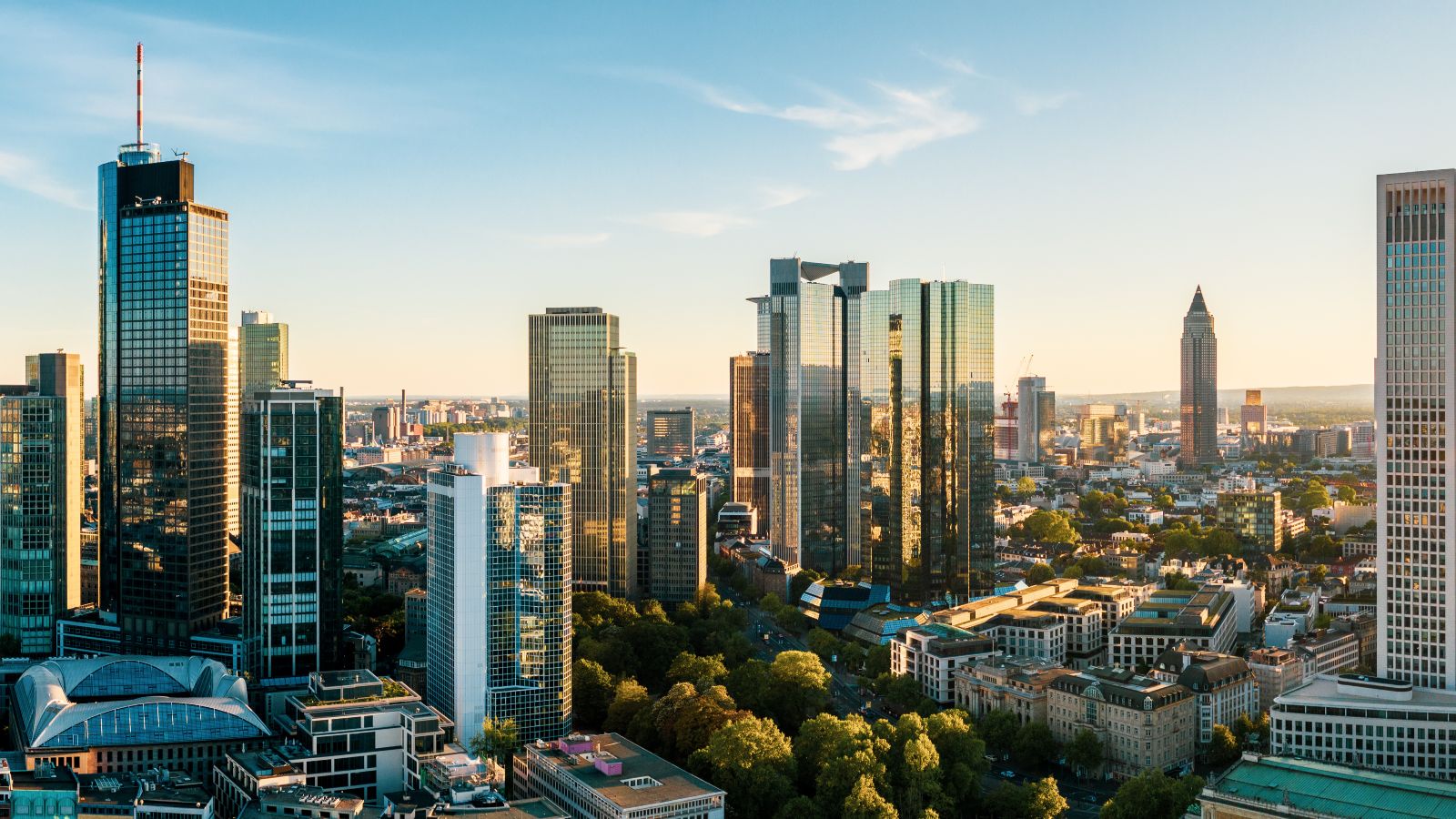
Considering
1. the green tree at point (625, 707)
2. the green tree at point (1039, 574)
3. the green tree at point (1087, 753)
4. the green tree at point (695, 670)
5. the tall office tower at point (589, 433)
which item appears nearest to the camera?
the green tree at point (1087, 753)

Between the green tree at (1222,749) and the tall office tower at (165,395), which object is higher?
the tall office tower at (165,395)

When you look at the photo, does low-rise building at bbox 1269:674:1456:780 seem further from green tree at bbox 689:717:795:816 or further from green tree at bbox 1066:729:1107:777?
green tree at bbox 689:717:795:816

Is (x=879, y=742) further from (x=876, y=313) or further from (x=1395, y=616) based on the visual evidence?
(x=876, y=313)

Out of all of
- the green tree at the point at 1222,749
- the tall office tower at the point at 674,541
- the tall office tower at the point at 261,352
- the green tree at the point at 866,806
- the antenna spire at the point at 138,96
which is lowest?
the green tree at the point at 1222,749

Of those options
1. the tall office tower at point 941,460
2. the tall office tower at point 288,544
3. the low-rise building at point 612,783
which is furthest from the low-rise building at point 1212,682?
the tall office tower at point 288,544

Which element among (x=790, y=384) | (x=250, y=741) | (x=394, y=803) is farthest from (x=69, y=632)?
(x=790, y=384)

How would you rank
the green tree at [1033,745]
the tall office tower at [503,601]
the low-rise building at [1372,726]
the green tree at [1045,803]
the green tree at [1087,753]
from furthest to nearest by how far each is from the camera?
the tall office tower at [503,601] < the green tree at [1033,745] < the green tree at [1087,753] < the green tree at [1045,803] < the low-rise building at [1372,726]

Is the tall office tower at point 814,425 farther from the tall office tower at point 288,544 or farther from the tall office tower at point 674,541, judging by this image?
the tall office tower at point 288,544

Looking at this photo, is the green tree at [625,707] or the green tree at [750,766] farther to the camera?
the green tree at [625,707]
